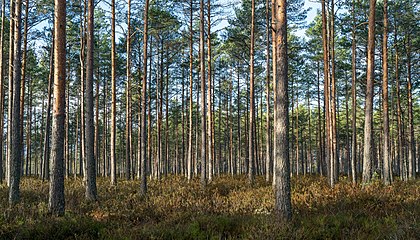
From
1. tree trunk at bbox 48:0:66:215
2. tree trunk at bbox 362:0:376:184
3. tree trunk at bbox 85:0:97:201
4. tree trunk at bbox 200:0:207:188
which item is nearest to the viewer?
tree trunk at bbox 48:0:66:215

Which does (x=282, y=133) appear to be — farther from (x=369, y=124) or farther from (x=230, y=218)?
(x=369, y=124)

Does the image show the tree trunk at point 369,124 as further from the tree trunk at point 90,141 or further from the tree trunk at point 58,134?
the tree trunk at point 58,134

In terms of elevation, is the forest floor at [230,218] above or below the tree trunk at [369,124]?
below

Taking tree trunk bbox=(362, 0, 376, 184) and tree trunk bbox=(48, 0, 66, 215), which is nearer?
tree trunk bbox=(48, 0, 66, 215)

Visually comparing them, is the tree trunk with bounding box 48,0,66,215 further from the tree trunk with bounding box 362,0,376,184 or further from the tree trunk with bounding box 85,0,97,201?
the tree trunk with bounding box 362,0,376,184

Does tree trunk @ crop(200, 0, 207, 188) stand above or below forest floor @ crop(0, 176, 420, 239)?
above

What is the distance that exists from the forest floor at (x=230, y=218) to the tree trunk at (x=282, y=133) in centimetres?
47

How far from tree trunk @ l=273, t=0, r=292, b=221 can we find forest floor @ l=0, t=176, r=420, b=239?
1.53 feet

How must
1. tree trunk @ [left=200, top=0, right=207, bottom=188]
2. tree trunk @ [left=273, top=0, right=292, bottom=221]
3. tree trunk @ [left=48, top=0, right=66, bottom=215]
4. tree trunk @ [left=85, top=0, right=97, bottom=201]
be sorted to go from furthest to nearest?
1. tree trunk @ [left=200, top=0, right=207, bottom=188]
2. tree trunk @ [left=85, top=0, right=97, bottom=201]
3. tree trunk @ [left=48, top=0, right=66, bottom=215]
4. tree trunk @ [left=273, top=0, right=292, bottom=221]

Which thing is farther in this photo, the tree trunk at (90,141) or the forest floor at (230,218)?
the tree trunk at (90,141)

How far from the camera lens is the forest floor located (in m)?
6.01

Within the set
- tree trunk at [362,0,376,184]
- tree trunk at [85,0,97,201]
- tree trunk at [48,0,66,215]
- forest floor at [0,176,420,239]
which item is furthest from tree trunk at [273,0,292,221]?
tree trunk at [85,0,97,201]

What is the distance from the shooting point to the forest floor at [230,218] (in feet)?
19.7

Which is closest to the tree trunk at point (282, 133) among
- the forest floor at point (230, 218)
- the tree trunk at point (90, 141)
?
the forest floor at point (230, 218)
